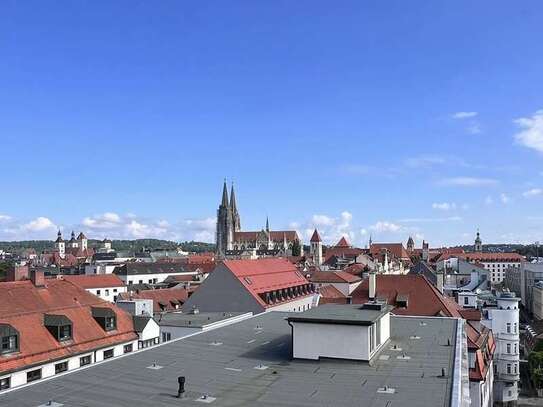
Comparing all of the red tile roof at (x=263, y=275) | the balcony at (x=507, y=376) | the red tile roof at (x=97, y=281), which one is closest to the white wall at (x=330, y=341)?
the red tile roof at (x=263, y=275)

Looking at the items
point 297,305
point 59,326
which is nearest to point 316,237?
point 297,305

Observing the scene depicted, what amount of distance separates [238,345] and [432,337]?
33.9 ft

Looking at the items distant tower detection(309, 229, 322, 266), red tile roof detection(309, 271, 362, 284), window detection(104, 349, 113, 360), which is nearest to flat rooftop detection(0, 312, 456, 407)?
window detection(104, 349, 113, 360)

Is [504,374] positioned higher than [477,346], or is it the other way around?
[477,346]

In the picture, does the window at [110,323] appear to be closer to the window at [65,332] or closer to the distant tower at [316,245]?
the window at [65,332]

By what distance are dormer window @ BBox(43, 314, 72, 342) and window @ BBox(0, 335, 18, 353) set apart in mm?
3180

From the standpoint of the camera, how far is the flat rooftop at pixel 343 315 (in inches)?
940

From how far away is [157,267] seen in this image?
125688 mm

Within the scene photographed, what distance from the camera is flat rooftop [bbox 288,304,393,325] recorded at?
2388 cm

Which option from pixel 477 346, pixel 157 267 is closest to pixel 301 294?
pixel 477 346

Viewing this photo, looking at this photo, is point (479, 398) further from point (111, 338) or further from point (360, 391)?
point (111, 338)

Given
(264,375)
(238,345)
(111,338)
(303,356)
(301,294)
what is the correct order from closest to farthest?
(264,375) < (303,356) < (238,345) < (111,338) < (301,294)

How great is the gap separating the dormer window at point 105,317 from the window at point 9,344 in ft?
25.3

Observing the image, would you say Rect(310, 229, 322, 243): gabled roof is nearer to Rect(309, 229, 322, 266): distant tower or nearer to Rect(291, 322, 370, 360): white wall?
Rect(309, 229, 322, 266): distant tower
